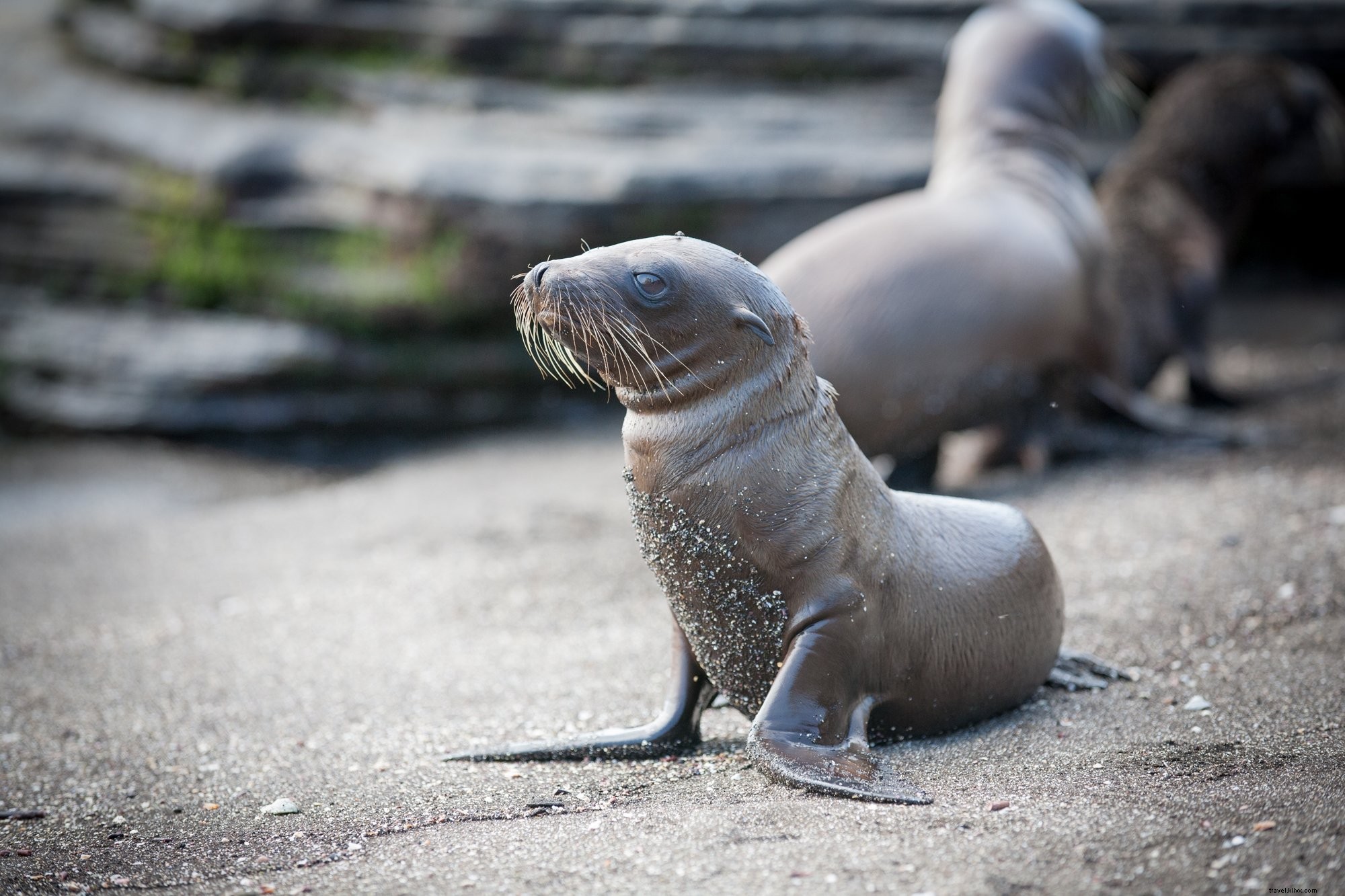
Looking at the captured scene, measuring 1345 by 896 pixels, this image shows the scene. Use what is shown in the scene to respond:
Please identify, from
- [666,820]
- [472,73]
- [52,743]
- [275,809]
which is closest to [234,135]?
[472,73]

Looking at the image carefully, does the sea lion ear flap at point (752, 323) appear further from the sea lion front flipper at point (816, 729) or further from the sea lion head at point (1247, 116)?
the sea lion head at point (1247, 116)

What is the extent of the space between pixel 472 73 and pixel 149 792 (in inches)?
242

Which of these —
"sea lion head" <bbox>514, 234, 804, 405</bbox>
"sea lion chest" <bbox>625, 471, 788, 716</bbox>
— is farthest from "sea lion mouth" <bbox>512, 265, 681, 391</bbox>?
"sea lion chest" <bbox>625, 471, 788, 716</bbox>

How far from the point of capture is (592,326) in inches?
120

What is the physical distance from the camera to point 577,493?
6.54 meters

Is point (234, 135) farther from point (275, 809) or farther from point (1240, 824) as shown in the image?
point (1240, 824)

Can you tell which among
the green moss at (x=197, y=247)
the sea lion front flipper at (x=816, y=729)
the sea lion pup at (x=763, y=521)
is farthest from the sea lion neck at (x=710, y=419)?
the green moss at (x=197, y=247)

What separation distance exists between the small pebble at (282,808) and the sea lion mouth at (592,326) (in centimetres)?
119

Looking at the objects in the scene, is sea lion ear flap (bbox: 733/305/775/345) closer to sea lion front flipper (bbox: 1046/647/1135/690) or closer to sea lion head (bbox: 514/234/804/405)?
sea lion head (bbox: 514/234/804/405)

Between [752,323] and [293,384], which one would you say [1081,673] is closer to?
[752,323]

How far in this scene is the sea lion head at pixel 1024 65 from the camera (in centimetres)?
671

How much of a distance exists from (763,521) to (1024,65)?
14.5ft

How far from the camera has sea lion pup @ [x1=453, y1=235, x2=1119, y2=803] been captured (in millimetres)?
3080

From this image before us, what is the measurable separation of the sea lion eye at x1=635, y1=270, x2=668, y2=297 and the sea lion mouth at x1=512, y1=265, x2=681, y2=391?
0.06m
